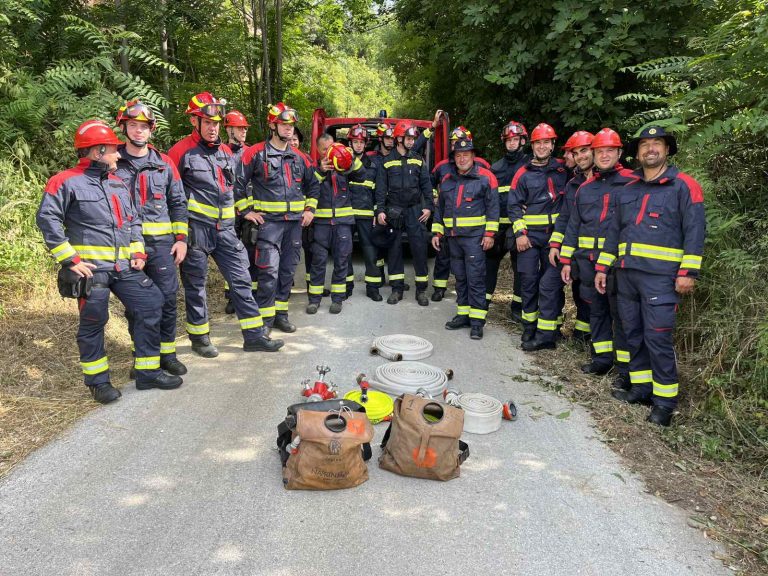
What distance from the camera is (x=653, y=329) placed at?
4.17 metres

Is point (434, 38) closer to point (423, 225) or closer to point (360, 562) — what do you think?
point (423, 225)

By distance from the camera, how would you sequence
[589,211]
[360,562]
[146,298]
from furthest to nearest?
[589,211]
[146,298]
[360,562]

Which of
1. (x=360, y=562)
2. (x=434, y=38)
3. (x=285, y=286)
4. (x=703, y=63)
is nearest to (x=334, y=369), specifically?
(x=285, y=286)

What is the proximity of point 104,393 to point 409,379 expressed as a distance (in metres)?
2.41

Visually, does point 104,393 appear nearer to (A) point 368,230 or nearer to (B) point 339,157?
(B) point 339,157

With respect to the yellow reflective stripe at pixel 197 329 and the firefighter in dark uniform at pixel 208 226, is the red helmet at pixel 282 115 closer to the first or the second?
the firefighter in dark uniform at pixel 208 226

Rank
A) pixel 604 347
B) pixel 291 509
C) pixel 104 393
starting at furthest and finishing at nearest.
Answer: pixel 604 347 < pixel 104 393 < pixel 291 509

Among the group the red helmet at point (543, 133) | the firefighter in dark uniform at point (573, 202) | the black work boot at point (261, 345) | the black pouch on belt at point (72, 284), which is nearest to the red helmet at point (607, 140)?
the firefighter in dark uniform at point (573, 202)

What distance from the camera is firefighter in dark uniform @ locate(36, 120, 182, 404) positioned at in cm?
404

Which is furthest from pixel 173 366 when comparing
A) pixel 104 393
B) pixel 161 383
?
pixel 104 393

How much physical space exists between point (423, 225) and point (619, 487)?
4859 mm

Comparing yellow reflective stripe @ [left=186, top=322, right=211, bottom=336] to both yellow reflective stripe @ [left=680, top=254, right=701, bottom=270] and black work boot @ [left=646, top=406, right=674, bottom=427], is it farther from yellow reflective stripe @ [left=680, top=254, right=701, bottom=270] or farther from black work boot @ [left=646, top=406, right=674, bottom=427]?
yellow reflective stripe @ [left=680, top=254, right=701, bottom=270]

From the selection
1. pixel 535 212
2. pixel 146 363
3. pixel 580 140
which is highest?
pixel 580 140

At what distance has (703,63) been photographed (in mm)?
5211
